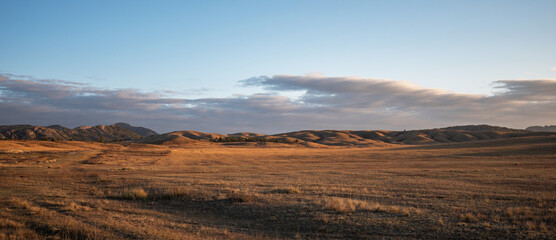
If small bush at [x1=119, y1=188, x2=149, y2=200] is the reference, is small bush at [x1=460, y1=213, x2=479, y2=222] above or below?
above

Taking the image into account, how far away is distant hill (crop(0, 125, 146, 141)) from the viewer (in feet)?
441

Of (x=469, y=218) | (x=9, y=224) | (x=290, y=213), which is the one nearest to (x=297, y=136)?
(x=290, y=213)

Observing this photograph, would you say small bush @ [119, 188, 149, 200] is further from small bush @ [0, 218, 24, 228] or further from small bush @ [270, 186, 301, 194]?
small bush @ [270, 186, 301, 194]

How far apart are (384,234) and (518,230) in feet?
11.8

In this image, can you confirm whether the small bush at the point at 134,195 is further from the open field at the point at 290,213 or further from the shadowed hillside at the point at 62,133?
the shadowed hillside at the point at 62,133

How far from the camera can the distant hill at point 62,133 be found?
441ft

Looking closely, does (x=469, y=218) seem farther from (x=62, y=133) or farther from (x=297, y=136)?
(x=62, y=133)

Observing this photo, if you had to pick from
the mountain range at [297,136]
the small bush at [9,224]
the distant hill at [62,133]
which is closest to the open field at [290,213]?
the small bush at [9,224]

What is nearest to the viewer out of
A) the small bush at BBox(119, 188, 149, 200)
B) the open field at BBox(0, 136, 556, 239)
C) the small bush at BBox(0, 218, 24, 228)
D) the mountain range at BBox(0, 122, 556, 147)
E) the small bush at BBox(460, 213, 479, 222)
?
the open field at BBox(0, 136, 556, 239)

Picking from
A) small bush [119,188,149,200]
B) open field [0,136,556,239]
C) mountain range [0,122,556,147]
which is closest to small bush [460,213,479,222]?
open field [0,136,556,239]

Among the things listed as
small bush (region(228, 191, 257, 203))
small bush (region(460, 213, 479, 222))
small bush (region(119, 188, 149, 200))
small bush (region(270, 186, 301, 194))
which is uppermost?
small bush (region(460, 213, 479, 222))

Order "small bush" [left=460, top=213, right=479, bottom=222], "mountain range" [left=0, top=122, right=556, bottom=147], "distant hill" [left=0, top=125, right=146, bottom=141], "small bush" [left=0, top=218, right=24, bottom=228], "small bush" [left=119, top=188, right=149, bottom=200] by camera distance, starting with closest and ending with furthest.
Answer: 1. "small bush" [left=0, top=218, right=24, bottom=228]
2. "small bush" [left=460, top=213, right=479, bottom=222]
3. "small bush" [left=119, top=188, right=149, bottom=200]
4. "mountain range" [left=0, top=122, right=556, bottom=147]
5. "distant hill" [left=0, top=125, right=146, bottom=141]

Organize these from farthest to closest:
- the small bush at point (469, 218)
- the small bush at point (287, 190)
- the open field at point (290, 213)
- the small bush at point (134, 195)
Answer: the small bush at point (287, 190) → the small bush at point (134, 195) → the small bush at point (469, 218) → the open field at point (290, 213)

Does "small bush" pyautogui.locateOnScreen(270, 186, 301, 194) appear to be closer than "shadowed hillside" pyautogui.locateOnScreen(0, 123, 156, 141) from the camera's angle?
Yes
